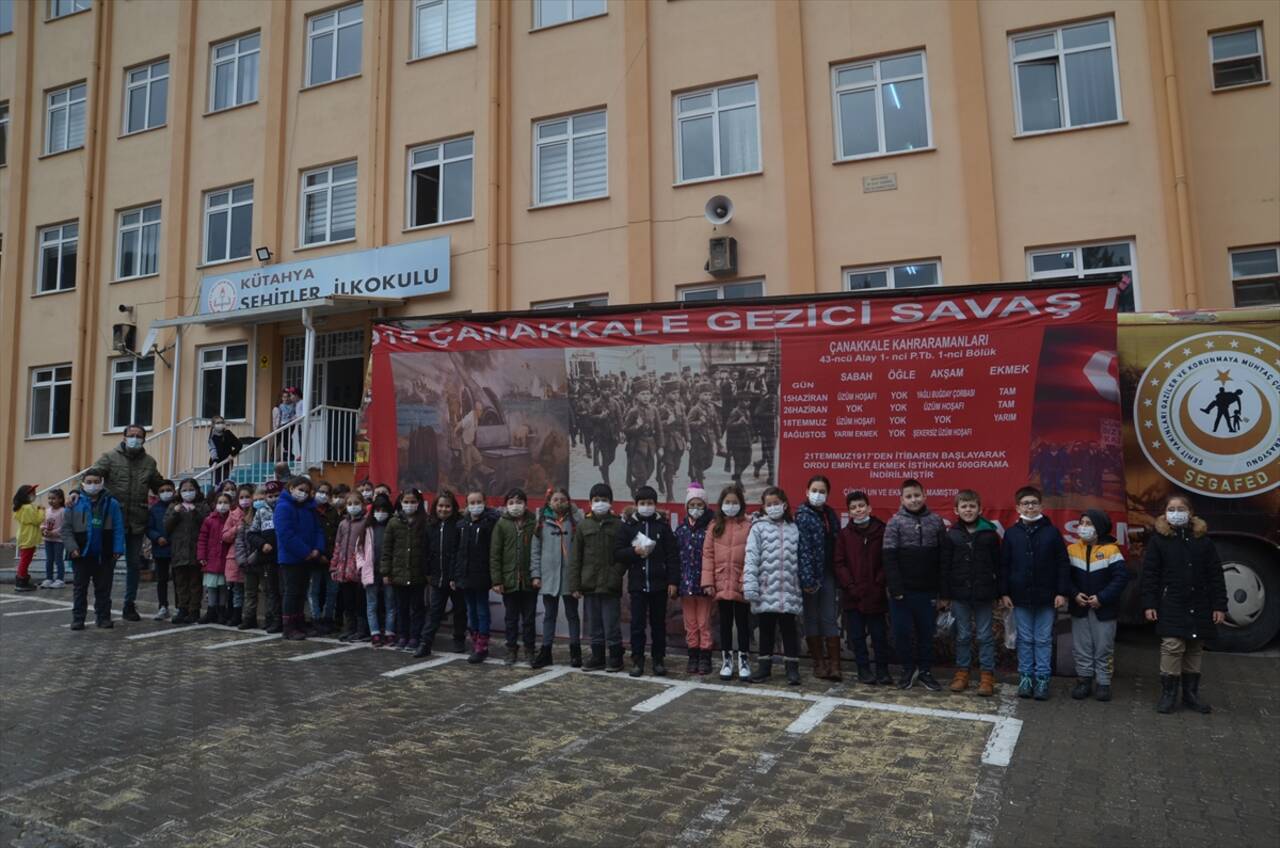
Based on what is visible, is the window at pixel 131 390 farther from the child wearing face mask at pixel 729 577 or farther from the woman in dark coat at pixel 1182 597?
the woman in dark coat at pixel 1182 597

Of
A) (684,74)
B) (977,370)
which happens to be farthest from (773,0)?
(977,370)

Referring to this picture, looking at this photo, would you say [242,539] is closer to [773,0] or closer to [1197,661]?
[1197,661]

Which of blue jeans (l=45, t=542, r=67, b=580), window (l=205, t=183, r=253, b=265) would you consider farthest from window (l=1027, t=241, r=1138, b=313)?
blue jeans (l=45, t=542, r=67, b=580)

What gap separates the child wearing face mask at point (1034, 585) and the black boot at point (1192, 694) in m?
0.92

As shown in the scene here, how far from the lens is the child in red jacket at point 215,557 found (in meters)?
10.2

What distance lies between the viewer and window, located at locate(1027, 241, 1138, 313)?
11.8 meters

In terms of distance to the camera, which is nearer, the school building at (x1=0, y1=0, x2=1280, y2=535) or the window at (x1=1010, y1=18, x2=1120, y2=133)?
the school building at (x1=0, y1=0, x2=1280, y2=535)

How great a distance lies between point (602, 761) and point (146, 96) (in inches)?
811

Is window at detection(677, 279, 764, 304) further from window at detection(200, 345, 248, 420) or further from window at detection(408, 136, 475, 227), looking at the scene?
window at detection(200, 345, 248, 420)

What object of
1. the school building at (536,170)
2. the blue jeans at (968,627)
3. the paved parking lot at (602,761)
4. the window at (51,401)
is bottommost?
the paved parking lot at (602,761)

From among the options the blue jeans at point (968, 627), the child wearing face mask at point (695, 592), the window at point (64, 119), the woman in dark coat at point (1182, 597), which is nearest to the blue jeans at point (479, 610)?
the child wearing face mask at point (695, 592)

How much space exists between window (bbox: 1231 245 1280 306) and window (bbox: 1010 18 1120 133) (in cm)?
257

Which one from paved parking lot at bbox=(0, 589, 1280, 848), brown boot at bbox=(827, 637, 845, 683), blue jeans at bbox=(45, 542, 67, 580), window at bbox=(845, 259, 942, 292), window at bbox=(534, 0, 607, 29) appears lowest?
paved parking lot at bbox=(0, 589, 1280, 848)

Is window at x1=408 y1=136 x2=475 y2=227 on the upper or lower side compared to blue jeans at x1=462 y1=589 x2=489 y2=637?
upper
